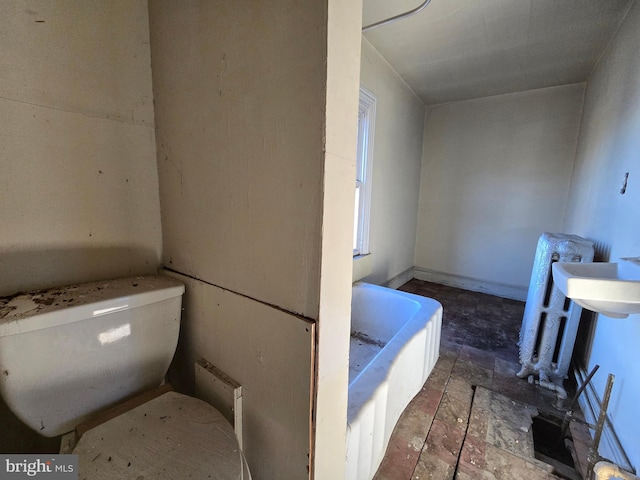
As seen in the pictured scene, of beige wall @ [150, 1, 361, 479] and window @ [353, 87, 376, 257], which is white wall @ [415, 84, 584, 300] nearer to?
window @ [353, 87, 376, 257]

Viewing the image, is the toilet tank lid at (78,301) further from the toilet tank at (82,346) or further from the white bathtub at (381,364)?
the white bathtub at (381,364)

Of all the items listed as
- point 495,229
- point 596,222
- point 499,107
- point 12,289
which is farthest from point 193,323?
point 499,107

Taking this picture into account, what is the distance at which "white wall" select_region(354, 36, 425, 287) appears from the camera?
2.46 metres

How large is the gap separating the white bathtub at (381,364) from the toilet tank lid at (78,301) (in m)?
0.84

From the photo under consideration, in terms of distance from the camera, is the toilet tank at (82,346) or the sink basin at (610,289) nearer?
the toilet tank at (82,346)

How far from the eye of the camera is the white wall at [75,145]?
2.59ft

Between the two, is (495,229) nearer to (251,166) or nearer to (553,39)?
(553,39)

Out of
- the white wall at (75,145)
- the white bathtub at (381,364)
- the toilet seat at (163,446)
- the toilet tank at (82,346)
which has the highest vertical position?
the white wall at (75,145)

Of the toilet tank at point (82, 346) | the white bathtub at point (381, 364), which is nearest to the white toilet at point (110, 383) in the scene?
the toilet tank at point (82, 346)

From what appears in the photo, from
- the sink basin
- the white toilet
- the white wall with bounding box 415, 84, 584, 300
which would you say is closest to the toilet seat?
the white toilet

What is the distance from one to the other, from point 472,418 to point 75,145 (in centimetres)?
224

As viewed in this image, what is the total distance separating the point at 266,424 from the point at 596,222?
2444mm

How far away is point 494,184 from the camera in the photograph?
3.16 meters

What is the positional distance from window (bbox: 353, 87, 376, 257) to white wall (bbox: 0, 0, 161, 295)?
168 centimetres
